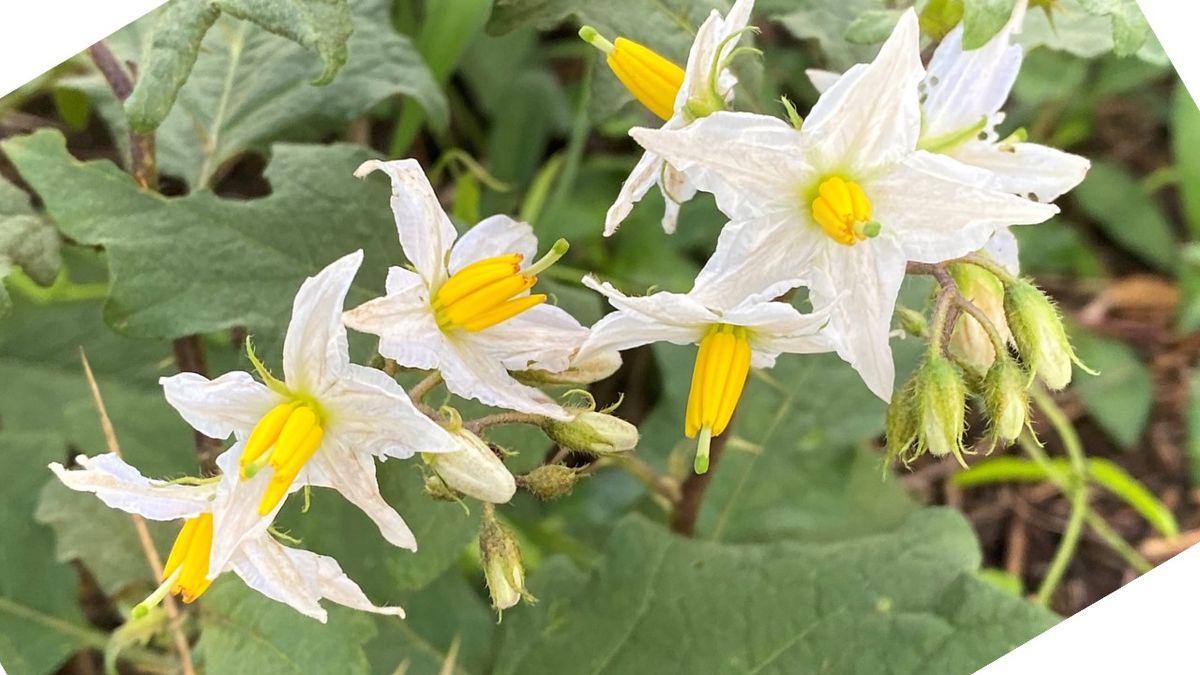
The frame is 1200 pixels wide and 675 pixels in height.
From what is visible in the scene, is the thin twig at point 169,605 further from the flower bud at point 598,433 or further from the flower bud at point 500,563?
the flower bud at point 598,433

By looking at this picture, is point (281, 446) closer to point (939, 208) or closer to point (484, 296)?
point (484, 296)

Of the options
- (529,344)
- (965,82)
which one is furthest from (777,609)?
(965,82)

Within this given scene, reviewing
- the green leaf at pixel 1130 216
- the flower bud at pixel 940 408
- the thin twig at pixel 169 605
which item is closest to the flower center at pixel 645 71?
the flower bud at pixel 940 408

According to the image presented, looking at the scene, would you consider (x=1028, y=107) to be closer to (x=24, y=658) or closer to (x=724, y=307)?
(x=724, y=307)

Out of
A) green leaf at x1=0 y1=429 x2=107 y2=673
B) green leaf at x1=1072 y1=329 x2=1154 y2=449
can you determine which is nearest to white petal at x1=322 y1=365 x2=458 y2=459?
green leaf at x1=0 y1=429 x2=107 y2=673

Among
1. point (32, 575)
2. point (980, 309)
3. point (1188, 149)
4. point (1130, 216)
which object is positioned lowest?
point (1130, 216)

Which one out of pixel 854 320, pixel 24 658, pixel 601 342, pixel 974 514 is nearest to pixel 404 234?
pixel 601 342
